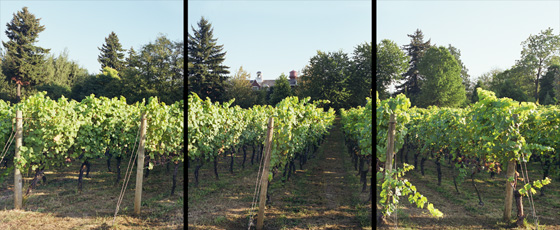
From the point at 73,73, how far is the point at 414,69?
47.7m

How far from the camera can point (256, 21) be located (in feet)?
12.2

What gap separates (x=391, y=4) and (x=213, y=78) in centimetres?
3174

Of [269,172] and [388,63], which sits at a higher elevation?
[388,63]

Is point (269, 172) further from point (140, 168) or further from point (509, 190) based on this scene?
point (509, 190)

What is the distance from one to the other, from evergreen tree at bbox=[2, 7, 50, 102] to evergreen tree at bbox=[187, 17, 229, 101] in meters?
19.2

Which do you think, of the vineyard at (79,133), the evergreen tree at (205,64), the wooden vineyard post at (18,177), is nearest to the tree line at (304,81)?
the evergreen tree at (205,64)

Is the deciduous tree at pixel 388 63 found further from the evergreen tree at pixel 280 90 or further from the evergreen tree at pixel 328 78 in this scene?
the evergreen tree at pixel 280 90

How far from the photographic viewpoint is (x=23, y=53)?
35.6 m

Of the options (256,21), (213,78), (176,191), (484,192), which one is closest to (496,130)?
(484,192)

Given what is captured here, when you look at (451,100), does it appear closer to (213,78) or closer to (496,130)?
(213,78)

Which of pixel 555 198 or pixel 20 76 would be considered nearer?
pixel 555 198

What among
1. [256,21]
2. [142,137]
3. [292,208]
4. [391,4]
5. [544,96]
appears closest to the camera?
[391,4]

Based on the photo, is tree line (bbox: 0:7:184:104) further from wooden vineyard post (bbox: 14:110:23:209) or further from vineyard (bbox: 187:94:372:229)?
wooden vineyard post (bbox: 14:110:23:209)

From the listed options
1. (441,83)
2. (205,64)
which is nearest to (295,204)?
(205,64)
